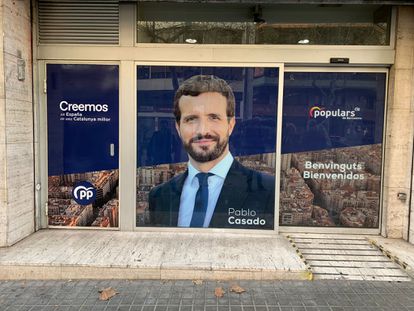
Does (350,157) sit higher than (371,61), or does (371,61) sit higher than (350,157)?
(371,61)

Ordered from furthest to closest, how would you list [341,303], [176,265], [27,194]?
[27,194] → [176,265] → [341,303]

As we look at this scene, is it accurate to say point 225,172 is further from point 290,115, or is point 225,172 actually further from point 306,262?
point 306,262

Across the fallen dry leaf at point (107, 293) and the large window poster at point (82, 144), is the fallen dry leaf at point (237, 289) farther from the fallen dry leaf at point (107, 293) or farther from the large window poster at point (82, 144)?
the large window poster at point (82, 144)

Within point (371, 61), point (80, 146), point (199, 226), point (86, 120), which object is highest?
point (371, 61)

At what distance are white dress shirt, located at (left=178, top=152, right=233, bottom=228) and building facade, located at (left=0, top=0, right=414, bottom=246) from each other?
0.55 ft

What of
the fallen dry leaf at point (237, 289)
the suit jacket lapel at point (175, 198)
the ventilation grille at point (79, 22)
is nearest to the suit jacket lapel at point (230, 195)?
the suit jacket lapel at point (175, 198)

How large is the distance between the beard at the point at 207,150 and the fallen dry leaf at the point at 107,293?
7.01 ft

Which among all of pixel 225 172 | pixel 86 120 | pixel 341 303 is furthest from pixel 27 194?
pixel 341 303

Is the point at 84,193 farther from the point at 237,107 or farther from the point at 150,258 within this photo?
the point at 237,107

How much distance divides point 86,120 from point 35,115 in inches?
27.7

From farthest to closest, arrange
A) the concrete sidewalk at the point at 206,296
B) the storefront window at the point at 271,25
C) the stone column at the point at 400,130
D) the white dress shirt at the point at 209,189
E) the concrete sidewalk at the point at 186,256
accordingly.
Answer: the white dress shirt at the point at 209,189
the storefront window at the point at 271,25
the stone column at the point at 400,130
the concrete sidewalk at the point at 186,256
the concrete sidewalk at the point at 206,296

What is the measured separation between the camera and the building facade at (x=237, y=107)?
5.13 meters

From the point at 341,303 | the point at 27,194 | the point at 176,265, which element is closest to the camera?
the point at 341,303

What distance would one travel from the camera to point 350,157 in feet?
17.6
